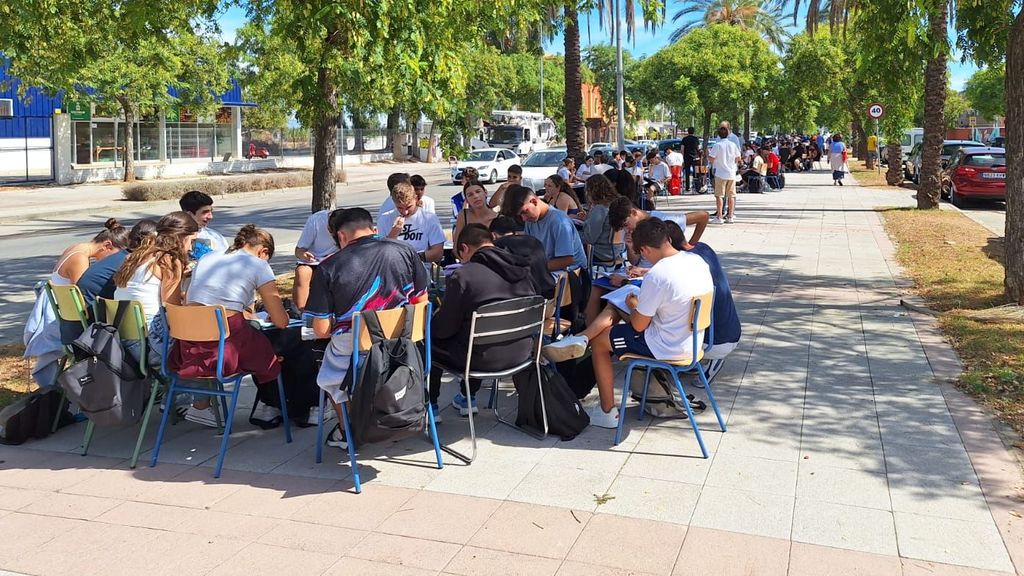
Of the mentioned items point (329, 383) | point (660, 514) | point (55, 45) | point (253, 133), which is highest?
point (253, 133)

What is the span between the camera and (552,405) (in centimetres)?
551

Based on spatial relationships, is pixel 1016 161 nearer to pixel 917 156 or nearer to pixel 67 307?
pixel 67 307

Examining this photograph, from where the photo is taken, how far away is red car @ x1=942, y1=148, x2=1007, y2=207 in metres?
21.8

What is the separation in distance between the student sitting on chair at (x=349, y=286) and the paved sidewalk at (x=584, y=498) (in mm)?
643

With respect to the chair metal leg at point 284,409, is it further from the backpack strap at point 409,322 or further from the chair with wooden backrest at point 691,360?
the chair with wooden backrest at point 691,360

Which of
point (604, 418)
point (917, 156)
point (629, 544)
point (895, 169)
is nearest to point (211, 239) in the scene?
point (604, 418)

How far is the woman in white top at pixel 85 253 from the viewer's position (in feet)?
20.0

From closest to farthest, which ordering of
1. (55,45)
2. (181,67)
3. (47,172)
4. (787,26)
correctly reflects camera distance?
(55,45) < (181,67) < (47,172) < (787,26)

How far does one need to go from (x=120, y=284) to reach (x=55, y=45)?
5.50m

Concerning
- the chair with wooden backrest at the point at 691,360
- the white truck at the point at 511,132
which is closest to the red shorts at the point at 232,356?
the chair with wooden backrest at the point at 691,360

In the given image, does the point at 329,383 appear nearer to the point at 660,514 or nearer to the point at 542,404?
the point at 542,404

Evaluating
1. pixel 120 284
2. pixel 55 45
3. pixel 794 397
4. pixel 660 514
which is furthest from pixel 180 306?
pixel 55 45

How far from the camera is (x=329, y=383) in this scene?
192 inches

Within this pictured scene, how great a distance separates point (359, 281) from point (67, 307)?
2081 mm
